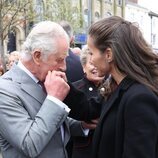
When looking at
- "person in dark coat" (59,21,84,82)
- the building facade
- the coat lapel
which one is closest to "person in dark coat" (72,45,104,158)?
"person in dark coat" (59,21,84,82)

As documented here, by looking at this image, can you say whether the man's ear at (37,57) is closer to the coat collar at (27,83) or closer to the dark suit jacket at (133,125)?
the coat collar at (27,83)

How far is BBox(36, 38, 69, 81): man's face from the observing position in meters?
2.37

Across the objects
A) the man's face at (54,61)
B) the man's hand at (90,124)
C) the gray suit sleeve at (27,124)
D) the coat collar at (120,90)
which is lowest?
the man's hand at (90,124)

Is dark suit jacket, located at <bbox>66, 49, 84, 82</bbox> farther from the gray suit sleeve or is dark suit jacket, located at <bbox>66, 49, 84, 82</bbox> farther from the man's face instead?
the gray suit sleeve

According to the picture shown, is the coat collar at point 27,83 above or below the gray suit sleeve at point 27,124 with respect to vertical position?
above

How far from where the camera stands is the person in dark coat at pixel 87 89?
3535 mm

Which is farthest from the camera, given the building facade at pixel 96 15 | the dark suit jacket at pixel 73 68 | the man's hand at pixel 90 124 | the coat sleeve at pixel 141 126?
the building facade at pixel 96 15

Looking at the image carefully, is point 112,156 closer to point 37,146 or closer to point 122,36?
point 37,146

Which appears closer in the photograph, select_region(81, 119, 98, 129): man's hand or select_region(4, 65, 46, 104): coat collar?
select_region(4, 65, 46, 104): coat collar

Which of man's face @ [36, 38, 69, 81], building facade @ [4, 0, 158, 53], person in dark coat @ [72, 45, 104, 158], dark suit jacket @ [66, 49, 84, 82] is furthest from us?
building facade @ [4, 0, 158, 53]

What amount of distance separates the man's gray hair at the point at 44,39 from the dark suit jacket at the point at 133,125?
47cm

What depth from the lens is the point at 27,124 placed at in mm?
2209

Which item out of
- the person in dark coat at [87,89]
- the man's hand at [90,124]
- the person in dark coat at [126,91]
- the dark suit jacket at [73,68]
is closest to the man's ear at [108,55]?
the person in dark coat at [126,91]

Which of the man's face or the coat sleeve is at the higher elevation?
the man's face
